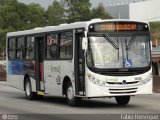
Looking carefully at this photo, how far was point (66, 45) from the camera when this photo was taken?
19.4 m

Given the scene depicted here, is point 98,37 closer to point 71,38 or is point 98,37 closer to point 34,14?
point 71,38

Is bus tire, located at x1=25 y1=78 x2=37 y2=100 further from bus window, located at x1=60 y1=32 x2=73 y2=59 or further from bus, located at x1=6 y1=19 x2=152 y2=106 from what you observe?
bus window, located at x1=60 y1=32 x2=73 y2=59

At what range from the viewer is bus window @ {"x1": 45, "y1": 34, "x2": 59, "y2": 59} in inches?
804

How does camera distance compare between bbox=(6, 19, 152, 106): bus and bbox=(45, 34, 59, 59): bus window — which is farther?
bbox=(45, 34, 59, 59): bus window

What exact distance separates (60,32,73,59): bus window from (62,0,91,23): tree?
144ft

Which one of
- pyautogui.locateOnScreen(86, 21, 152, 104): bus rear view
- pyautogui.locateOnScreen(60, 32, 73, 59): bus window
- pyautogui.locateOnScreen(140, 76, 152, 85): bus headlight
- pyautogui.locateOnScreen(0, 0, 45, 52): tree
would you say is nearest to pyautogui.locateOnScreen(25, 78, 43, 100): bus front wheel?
pyautogui.locateOnScreen(60, 32, 73, 59): bus window

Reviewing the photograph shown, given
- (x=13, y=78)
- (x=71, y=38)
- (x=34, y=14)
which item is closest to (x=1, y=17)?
(x=34, y=14)

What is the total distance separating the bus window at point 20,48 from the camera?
24.0 m

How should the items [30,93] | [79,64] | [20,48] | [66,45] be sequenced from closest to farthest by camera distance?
[79,64] < [66,45] < [30,93] < [20,48]

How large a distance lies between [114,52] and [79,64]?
1.33 m

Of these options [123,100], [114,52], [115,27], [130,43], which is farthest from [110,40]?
[123,100]

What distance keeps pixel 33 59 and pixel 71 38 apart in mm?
4085

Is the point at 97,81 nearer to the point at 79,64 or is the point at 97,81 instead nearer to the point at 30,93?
the point at 79,64

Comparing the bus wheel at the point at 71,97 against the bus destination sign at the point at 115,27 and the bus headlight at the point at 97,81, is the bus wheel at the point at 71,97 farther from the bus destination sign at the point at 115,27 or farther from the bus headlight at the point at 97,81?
the bus destination sign at the point at 115,27
